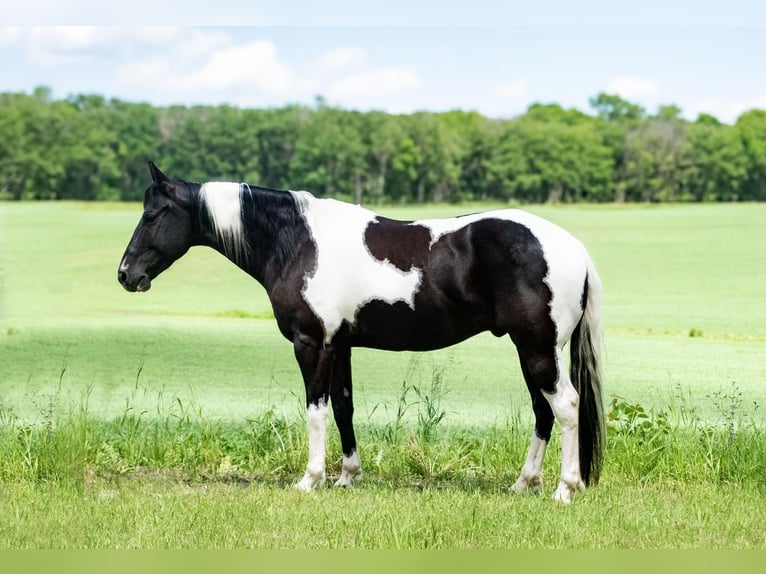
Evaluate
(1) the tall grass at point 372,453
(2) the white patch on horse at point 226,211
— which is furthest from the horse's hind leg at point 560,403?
(2) the white patch on horse at point 226,211

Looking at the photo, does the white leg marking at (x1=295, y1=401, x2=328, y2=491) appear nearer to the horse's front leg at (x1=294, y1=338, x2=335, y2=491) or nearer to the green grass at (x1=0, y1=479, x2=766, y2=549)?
the horse's front leg at (x1=294, y1=338, x2=335, y2=491)

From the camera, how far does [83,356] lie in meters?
11.1

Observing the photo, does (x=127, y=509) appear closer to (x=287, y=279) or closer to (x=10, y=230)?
(x=287, y=279)

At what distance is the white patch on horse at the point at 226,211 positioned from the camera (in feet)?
19.9

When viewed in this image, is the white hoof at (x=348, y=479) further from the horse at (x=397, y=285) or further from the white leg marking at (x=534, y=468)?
the white leg marking at (x=534, y=468)

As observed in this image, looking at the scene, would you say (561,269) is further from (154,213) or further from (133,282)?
(133,282)

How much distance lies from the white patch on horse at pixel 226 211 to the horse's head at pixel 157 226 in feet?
0.45

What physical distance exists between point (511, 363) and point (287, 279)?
4.84m

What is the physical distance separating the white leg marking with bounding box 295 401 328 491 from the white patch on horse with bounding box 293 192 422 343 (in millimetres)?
459

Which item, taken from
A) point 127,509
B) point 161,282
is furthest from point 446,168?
point 127,509

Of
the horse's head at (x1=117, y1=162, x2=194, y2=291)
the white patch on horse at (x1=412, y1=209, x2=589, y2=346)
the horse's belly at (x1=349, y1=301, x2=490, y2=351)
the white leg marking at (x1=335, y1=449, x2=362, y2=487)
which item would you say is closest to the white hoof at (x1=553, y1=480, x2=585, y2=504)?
the white patch on horse at (x1=412, y1=209, x2=589, y2=346)

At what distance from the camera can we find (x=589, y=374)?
579 cm

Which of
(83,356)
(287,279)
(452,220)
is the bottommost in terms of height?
(83,356)

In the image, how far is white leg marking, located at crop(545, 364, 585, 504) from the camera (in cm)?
555
